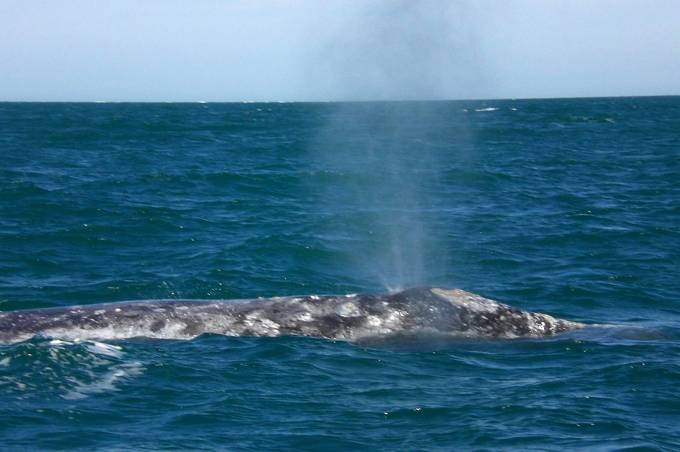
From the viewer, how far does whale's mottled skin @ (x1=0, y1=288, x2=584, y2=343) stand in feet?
42.6

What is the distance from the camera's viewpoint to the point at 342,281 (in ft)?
58.5

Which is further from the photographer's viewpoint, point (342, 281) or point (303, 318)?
point (342, 281)

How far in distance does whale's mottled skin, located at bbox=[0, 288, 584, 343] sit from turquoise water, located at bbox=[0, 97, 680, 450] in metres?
0.40

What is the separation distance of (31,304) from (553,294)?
8.35 meters

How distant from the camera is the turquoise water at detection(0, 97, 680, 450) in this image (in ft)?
31.0

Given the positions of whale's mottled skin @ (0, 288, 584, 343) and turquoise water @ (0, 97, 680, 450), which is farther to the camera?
whale's mottled skin @ (0, 288, 584, 343)

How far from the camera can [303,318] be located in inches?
529

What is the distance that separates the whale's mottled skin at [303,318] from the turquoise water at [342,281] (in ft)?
1.31

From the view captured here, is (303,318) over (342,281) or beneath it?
over

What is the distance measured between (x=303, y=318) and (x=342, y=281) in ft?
14.6

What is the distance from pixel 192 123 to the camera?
216 feet

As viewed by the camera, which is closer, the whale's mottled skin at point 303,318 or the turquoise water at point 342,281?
the turquoise water at point 342,281

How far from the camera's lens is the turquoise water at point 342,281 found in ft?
31.0

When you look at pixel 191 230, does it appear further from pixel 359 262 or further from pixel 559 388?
pixel 559 388
